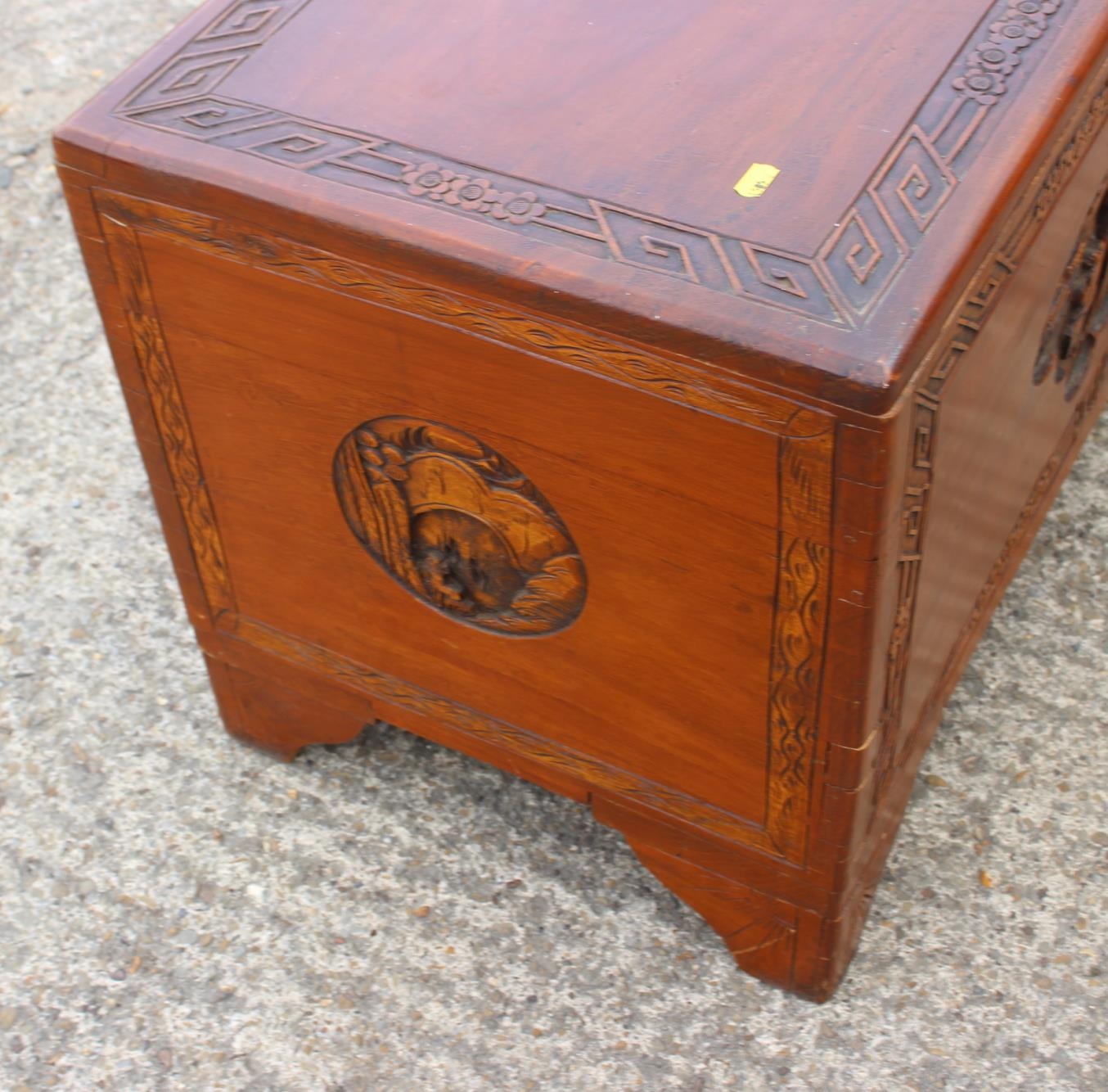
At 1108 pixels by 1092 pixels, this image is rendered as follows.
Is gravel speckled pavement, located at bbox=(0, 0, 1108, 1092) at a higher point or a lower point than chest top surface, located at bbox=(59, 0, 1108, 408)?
lower

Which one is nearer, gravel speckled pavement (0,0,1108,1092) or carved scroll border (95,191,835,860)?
carved scroll border (95,191,835,860)

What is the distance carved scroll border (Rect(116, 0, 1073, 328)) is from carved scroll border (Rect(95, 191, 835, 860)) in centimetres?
6

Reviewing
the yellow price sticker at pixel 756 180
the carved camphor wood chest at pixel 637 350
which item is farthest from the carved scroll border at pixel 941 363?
the yellow price sticker at pixel 756 180

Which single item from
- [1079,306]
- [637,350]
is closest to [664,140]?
[637,350]

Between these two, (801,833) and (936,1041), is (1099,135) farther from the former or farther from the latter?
(936,1041)

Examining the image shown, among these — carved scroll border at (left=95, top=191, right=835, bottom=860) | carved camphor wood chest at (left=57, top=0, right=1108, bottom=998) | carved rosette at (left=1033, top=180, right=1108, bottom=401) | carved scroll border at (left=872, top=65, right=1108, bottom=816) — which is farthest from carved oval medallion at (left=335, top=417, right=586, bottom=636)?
carved rosette at (left=1033, top=180, right=1108, bottom=401)

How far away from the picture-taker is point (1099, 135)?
1.29 metres

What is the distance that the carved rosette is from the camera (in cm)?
139

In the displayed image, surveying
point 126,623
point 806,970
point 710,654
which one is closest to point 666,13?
point 710,654

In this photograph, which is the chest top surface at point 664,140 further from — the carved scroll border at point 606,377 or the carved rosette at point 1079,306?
the carved rosette at point 1079,306

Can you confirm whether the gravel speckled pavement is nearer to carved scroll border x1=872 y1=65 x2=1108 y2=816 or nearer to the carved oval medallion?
carved scroll border x1=872 y1=65 x2=1108 y2=816

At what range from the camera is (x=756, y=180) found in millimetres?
1078

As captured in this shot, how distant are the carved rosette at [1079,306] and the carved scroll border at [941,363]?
16cm

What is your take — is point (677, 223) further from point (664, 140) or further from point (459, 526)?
point (459, 526)
